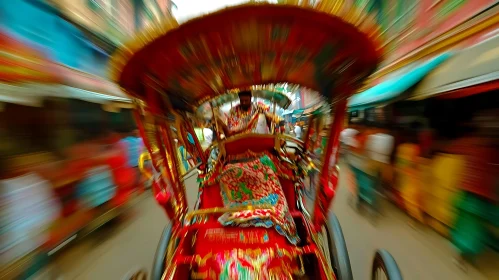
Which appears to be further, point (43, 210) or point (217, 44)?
point (43, 210)

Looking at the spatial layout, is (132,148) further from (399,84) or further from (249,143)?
(399,84)

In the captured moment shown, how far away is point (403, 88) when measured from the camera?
2289mm

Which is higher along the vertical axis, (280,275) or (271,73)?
(271,73)

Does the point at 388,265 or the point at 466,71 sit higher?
the point at 466,71

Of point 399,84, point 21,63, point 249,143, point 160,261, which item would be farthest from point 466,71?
point 21,63

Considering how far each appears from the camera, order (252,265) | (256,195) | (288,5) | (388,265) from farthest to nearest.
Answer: (256,195)
(388,265)
(252,265)
(288,5)

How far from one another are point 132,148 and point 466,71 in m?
3.66

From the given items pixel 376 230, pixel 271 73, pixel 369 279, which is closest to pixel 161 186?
pixel 271 73

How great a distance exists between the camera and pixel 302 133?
2.50 m

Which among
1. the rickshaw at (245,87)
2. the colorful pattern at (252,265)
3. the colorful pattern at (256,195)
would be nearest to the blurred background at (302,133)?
the rickshaw at (245,87)

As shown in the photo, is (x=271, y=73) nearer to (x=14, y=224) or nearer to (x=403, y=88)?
(x=403, y=88)

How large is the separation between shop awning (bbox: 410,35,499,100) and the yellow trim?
3.02ft

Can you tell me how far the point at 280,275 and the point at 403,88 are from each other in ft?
6.08

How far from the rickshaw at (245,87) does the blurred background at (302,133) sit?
0.11m
